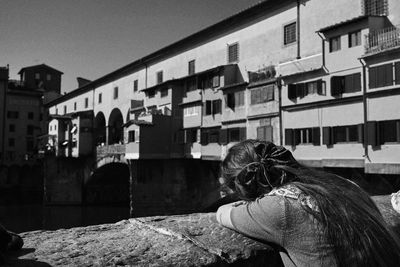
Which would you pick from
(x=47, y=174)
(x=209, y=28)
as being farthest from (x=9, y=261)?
(x=47, y=174)

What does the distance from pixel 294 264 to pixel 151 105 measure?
1338 inches

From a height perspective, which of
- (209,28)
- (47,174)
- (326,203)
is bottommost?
(47,174)

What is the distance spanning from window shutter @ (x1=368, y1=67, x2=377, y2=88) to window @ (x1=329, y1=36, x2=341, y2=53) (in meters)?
2.64

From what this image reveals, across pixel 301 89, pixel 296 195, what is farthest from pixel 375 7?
pixel 296 195

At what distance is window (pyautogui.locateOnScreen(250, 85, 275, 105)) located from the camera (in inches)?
880

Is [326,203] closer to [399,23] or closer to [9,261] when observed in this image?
[9,261]

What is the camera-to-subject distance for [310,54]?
70.3 ft

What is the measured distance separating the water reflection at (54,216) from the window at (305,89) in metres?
21.3

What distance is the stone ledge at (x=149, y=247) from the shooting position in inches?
68.3

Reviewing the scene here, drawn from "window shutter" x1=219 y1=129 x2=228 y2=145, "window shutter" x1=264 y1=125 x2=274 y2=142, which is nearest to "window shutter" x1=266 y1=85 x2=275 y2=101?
"window shutter" x1=264 y1=125 x2=274 y2=142

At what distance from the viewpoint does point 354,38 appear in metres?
17.8

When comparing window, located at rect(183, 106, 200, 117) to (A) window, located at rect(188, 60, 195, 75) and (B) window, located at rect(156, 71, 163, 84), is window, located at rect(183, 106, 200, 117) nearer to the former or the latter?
(A) window, located at rect(188, 60, 195, 75)

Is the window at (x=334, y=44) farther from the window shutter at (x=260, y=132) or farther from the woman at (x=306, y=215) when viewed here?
the woman at (x=306, y=215)

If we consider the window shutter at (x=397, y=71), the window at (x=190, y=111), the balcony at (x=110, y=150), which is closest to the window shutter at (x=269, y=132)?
the window shutter at (x=397, y=71)
